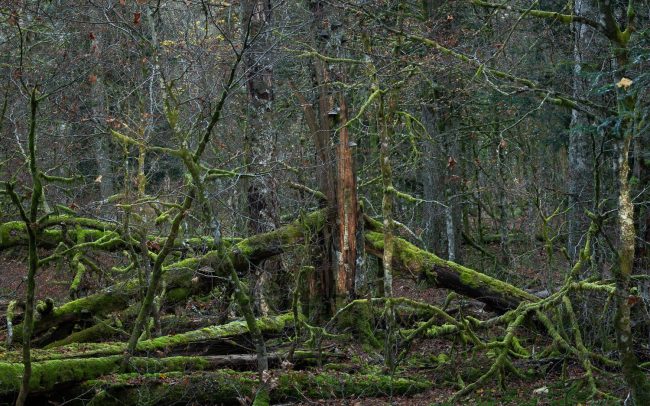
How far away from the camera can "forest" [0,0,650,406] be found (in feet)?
24.9

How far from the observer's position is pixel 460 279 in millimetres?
11086

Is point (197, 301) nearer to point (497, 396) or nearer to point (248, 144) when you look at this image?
point (248, 144)

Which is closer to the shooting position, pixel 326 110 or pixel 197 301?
pixel 326 110

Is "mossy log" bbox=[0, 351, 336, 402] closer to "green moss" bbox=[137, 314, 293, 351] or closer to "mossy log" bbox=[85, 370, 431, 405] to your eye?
"mossy log" bbox=[85, 370, 431, 405]

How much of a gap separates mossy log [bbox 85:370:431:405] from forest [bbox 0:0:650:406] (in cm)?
3

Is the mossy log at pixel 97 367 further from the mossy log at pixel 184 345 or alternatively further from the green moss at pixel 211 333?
the green moss at pixel 211 333

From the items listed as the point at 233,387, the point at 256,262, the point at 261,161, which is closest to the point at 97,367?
the point at 233,387

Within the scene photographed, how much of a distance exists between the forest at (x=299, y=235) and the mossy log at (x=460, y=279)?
0.10 feet

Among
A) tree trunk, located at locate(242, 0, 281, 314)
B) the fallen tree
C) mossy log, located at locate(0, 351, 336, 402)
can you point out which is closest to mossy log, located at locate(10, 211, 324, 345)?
the fallen tree

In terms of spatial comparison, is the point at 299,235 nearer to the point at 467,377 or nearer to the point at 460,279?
the point at 460,279

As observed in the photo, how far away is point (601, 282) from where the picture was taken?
Result: 9.05 metres

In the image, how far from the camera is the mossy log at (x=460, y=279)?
10.9 meters

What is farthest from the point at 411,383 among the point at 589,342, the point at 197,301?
the point at 197,301

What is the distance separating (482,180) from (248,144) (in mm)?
10414
